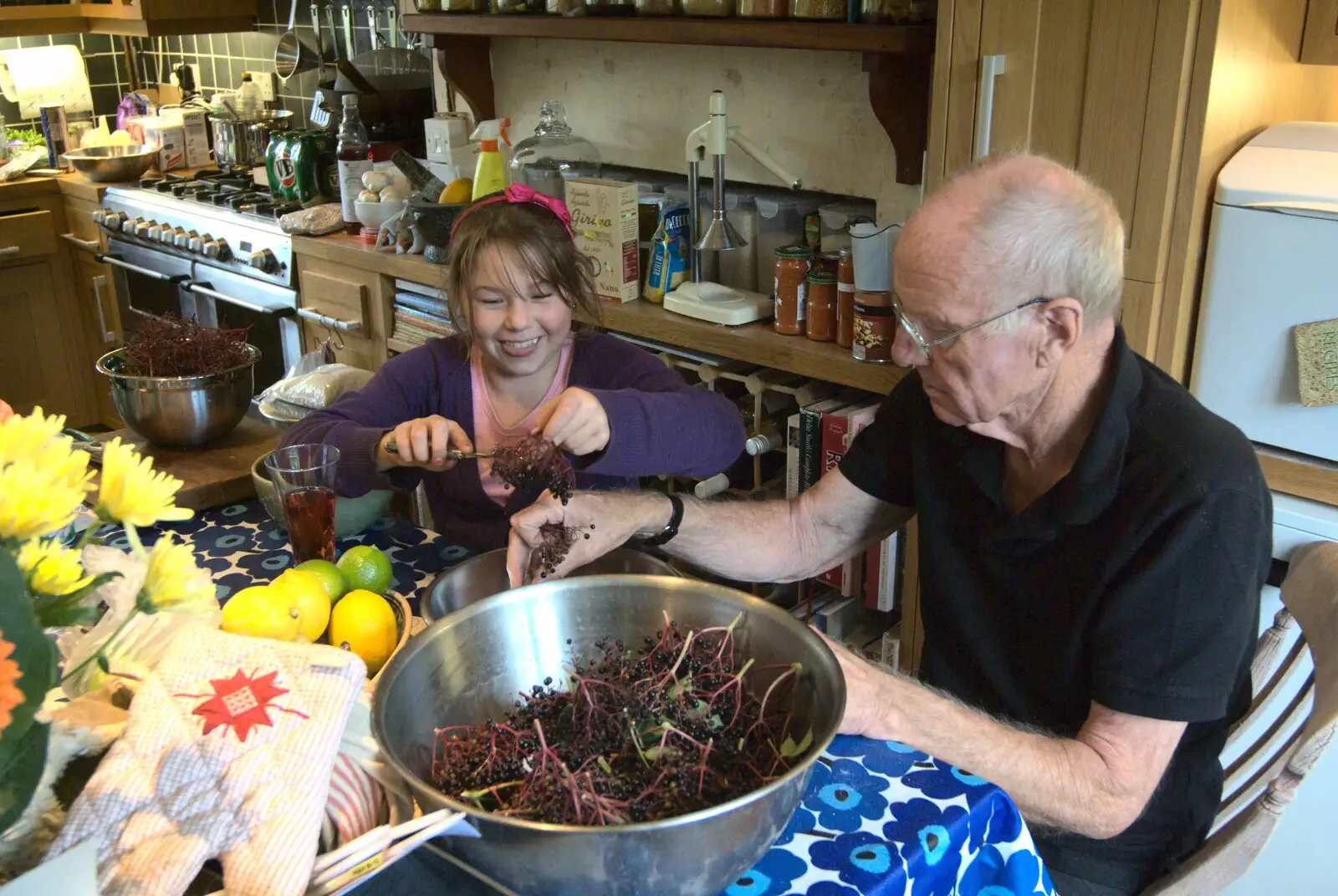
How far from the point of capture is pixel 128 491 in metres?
0.65

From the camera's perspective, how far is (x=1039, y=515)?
1.24m

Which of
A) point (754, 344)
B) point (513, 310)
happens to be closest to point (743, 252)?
point (754, 344)

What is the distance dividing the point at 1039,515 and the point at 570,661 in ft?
1.77

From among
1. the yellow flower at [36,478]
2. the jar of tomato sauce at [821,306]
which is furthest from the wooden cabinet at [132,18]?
the yellow flower at [36,478]

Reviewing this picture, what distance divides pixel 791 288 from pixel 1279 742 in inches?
48.4

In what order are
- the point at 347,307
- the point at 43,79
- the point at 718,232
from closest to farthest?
1. the point at 718,232
2. the point at 347,307
3. the point at 43,79

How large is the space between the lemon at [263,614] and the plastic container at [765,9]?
154cm

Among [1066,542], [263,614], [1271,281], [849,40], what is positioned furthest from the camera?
[849,40]

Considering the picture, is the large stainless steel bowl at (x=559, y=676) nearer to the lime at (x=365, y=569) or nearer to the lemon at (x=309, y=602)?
the lemon at (x=309, y=602)

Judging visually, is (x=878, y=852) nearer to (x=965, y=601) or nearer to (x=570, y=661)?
(x=570, y=661)

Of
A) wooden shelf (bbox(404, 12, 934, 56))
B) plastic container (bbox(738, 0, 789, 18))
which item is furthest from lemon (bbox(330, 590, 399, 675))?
plastic container (bbox(738, 0, 789, 18))

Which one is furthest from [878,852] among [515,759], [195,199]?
[195,199]

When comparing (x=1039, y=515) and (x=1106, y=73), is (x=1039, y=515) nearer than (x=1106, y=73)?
Yes

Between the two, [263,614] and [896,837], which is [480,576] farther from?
[896,837]
